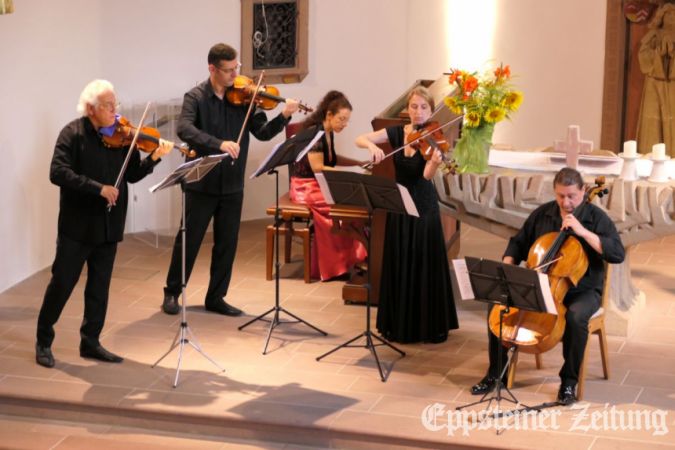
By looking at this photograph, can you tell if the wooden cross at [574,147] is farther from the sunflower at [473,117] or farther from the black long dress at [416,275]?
the black long dress at [416,275]

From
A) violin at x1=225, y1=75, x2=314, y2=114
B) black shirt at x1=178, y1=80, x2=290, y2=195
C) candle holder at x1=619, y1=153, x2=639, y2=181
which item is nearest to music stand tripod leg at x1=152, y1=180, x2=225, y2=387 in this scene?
black shirt at x1=178, y1=80, x2=290, y2=195

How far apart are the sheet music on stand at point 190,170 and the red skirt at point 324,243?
1938mm

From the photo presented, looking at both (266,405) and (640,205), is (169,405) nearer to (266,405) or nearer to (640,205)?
(266,405)

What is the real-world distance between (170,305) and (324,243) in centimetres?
127

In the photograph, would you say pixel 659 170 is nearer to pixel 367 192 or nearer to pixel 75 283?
pixel 367 192

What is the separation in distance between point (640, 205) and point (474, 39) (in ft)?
13.8

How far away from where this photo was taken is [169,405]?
6137 millimetres

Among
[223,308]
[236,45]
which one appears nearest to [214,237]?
[223,308]

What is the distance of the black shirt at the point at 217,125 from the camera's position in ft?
23.7

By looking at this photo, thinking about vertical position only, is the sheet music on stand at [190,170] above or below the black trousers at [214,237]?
above

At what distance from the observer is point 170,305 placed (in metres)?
7.59

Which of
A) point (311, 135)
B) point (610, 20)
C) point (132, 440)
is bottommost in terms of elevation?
point (132, 440)

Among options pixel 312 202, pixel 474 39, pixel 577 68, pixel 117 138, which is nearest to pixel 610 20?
pixel 577 68

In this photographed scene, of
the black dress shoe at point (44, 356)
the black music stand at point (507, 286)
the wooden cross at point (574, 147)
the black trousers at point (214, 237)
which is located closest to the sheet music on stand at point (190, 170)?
the black trousers at point (214, 237)
